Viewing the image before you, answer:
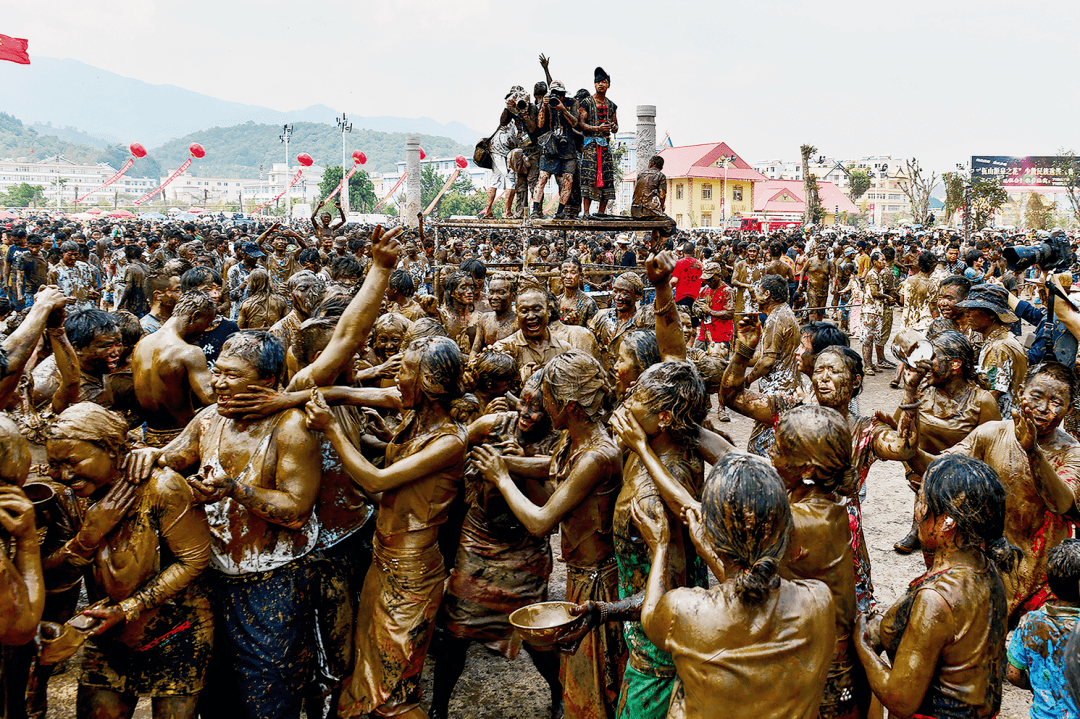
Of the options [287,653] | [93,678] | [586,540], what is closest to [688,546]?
[586,540]

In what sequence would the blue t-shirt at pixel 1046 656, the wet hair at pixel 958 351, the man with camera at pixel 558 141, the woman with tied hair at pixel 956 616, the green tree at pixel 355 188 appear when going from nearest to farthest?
the woman with tied hair at pixel 956 616 < the blue t-shirt at pixel 1046 656 < the wet hair at pixel 958 351 < the man with camera at pixel 558 141 < the green tree at pixel 355 188

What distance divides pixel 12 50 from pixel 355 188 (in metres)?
42.1

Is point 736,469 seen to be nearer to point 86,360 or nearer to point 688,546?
point 688,546

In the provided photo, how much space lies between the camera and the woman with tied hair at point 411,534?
2957 mm

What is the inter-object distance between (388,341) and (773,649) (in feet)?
10.8

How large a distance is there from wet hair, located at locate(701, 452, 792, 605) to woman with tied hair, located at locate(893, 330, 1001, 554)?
2671 mm

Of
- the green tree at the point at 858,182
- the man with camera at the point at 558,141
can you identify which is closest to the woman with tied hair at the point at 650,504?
the man with camera at the point at 558,141

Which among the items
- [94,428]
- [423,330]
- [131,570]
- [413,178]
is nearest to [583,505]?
[131,570]

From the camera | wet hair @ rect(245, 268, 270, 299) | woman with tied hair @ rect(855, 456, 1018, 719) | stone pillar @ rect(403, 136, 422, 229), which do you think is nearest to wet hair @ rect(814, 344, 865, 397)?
woman with tied hair @ rect(855, 456, 1018, 719)

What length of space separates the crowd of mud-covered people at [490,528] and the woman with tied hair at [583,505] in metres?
0.01

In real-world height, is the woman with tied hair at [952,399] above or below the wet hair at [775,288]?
below

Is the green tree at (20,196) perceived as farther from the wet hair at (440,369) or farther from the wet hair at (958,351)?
the wet hair at (958,351)

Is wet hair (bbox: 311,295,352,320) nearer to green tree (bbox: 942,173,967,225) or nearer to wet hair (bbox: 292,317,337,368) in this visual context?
wet hair (bbox: 292,317,337,368)

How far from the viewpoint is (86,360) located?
13.0 ft
